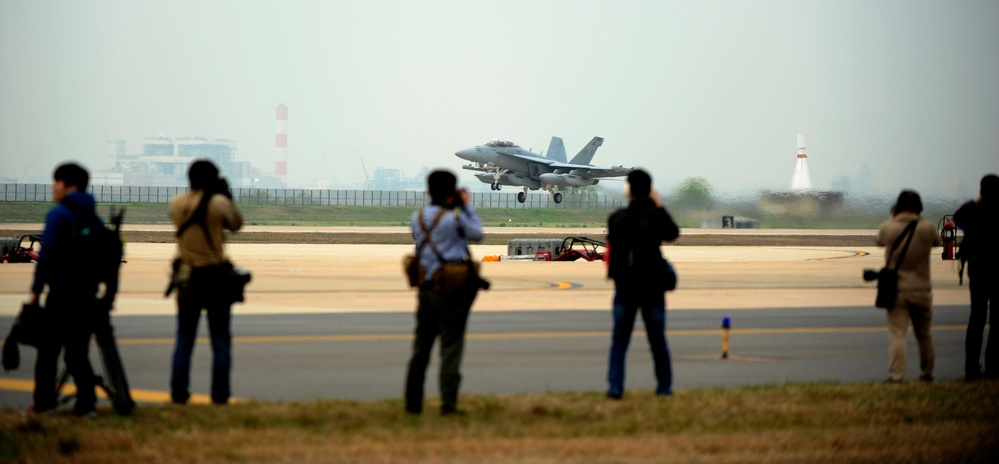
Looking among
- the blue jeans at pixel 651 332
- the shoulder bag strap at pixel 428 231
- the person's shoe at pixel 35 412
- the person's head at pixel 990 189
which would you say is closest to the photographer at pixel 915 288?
the person's head at pixel 990 189

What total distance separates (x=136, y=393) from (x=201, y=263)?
5.30ft

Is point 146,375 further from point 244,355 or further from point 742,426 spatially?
point 742,426

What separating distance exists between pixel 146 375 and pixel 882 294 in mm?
7079

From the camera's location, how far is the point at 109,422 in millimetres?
8898

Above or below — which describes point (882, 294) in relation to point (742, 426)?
above

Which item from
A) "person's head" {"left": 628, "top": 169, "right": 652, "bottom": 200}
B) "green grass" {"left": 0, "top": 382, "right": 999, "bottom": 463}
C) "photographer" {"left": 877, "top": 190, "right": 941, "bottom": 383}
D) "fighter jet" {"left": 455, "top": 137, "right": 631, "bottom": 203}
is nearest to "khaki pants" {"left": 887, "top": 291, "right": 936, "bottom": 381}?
"photographer" {"left": 877, "top": 190, "right": 941, "bottom": 383}

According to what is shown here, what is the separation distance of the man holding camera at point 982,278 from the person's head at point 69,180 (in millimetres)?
8389

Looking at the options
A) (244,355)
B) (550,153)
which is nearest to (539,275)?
(244,355)

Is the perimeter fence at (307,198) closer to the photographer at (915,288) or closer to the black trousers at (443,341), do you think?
the photographer at (915,288)

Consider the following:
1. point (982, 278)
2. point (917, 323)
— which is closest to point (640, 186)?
point (917, 323)

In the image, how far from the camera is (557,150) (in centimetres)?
9000

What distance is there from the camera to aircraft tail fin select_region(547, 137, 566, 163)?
293ft

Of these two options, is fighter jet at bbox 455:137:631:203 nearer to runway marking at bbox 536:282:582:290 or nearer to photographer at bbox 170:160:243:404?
runway marking at bbox 536:282:582:290

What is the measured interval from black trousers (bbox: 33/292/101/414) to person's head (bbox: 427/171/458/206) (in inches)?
105
